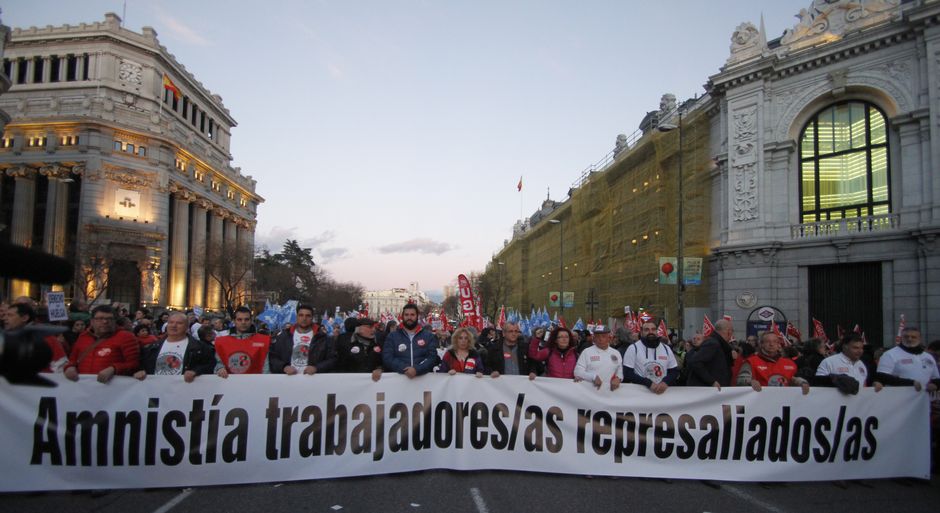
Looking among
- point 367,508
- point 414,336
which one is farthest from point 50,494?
point 414,336

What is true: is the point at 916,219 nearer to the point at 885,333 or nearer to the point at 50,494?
the point at 885,333

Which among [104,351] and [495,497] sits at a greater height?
[104,351]

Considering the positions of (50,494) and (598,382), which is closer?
(50,494)

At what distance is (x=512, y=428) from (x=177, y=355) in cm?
384

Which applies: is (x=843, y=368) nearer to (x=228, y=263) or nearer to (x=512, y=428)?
(x=512, y=428)

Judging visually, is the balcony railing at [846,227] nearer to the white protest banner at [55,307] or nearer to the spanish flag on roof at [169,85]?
the white protest banner at [55,307]

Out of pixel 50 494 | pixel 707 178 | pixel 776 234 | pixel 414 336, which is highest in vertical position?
pixel 707 178

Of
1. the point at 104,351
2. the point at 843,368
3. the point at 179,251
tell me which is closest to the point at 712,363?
the point at 843,368

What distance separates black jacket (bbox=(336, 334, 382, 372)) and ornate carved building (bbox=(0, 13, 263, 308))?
122 ft

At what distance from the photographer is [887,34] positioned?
71.8ft

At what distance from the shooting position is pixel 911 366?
7270 mm

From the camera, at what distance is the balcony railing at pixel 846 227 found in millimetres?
21955

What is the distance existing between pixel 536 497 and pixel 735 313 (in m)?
22.1

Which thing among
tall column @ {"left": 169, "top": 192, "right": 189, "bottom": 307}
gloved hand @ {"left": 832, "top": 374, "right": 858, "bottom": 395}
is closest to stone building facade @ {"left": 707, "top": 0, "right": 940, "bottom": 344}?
gloved hand @ {"left": 832, "top": 374, "right": 858, "bottom": 395}
